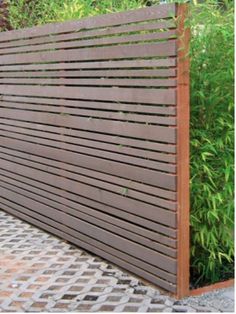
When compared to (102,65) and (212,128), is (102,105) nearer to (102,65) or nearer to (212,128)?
(102,65)

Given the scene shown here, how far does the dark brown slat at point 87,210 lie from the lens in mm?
3612

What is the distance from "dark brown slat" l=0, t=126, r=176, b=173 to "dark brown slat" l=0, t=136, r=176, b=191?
32 mm

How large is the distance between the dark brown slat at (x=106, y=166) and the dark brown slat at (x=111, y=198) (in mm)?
162

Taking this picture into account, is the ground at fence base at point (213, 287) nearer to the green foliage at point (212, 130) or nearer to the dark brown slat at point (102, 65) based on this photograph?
the green foliage at point (212, 130)

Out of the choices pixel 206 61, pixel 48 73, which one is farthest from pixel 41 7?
pixel 206 61

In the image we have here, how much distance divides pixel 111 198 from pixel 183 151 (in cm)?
91

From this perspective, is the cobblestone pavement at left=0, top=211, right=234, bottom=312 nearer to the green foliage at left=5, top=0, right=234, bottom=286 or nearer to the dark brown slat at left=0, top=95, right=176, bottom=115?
the green foliage at left=5, top=0, right=234, bottom=286

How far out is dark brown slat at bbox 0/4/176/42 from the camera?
135 inches

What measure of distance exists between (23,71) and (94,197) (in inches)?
68.0

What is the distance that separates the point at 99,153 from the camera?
4242 mm

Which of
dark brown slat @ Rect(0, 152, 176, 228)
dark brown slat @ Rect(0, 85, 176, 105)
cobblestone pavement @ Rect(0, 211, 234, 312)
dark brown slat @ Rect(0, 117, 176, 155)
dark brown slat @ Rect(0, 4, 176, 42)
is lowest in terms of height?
cobblestone pavement @ Rect(0, 211, 234, 312)

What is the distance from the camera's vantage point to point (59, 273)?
162 inches

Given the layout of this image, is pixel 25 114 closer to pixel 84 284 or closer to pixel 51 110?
pixel 51 110

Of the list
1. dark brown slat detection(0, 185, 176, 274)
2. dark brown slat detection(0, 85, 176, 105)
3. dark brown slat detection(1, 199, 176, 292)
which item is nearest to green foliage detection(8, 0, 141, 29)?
dark brown slat detection(0, 85, 176, 105)
